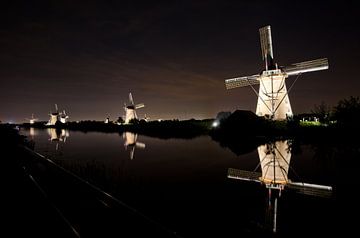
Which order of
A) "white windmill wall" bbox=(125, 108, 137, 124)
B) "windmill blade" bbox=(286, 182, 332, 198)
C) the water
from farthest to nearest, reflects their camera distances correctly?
"white windmill wall" bbox=(125, 108, 137, 124) → "windmill blade" bbox=(286, 182, 332, 198) → the water

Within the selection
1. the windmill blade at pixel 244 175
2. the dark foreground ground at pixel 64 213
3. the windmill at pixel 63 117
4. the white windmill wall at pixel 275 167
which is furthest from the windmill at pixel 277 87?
the windmill at pixel 63 117

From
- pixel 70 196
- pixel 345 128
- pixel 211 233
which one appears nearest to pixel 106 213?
pixel 70 196

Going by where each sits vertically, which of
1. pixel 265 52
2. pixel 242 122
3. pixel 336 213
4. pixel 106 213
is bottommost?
pixel 336 213

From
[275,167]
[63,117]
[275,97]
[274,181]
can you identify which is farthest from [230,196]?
[63,117]

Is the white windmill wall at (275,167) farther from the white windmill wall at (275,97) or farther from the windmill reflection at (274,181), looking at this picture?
the white windmill wall at (275,97)

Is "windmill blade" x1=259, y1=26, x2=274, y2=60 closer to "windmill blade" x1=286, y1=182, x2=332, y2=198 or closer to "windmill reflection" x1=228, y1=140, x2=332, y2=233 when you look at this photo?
"windmill reflection" x1=228, y1=140, x2=332, y2=233

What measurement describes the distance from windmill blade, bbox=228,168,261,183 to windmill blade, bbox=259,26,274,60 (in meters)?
28.9

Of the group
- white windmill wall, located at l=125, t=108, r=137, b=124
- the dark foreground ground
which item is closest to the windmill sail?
the dark foreground ground

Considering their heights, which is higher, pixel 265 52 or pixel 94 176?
pixel 265 52

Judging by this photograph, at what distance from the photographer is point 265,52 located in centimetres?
3841

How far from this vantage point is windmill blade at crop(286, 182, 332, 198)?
32.1 ft

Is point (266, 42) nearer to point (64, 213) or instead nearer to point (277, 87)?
point (277, 87)

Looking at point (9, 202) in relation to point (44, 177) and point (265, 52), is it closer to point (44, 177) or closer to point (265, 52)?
point (44, 177)

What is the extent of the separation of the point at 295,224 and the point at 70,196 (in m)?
7.40
